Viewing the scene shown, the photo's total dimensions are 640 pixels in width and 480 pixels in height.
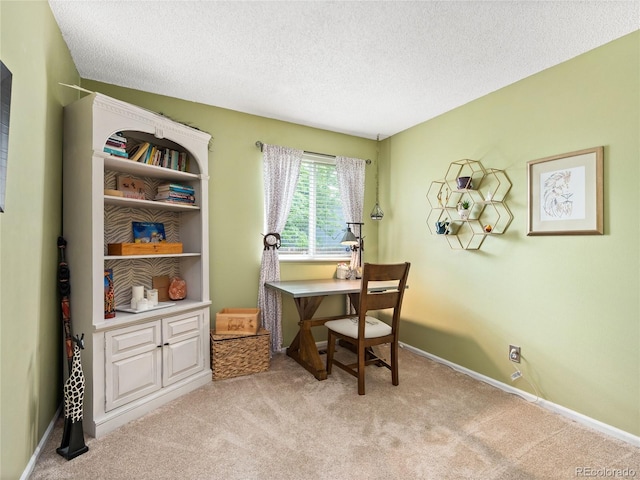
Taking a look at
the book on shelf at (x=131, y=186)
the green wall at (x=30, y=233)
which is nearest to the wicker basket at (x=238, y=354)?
the green wall at (x=30, y=233)

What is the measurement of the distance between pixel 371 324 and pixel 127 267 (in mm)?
1998

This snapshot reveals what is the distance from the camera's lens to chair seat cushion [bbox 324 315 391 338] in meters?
2.55

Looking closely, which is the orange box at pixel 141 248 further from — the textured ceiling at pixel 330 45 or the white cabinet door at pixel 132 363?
the textured ceiling at pixel 330 45

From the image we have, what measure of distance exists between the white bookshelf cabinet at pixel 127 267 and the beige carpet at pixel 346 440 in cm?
17

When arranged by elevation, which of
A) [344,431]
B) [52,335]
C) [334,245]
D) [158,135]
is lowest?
[344,431]

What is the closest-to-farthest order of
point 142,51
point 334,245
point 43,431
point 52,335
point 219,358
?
point 43,431, point 52,335, point 142,51, point 219,358, point 334,245

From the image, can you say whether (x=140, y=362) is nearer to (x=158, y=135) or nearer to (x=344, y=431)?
(x=344, y=431)

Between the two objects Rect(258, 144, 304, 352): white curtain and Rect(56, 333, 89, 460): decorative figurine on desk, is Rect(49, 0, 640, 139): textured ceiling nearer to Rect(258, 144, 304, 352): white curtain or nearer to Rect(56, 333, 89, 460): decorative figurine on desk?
Rect(258, 144, 304, 352): white curtain

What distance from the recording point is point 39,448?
170 cm

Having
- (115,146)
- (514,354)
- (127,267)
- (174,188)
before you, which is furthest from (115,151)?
(514,354)

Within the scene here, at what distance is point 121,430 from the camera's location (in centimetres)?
196

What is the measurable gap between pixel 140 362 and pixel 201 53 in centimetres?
209

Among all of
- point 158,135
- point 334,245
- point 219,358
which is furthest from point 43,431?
point 334,245

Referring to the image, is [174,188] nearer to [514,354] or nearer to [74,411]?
[74,411]
